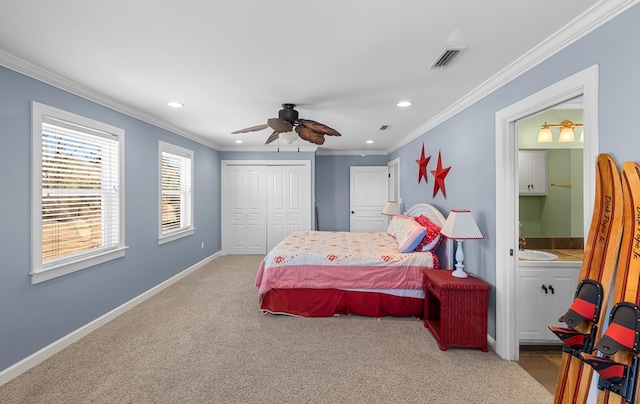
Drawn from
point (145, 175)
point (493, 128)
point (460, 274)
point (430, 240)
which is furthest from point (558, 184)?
point (145, 175)

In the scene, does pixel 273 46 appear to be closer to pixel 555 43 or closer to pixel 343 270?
pixel 555 43

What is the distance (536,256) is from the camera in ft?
9.12

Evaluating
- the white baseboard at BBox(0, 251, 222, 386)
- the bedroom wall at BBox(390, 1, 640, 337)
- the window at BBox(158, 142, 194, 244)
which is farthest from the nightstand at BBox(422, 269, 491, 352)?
the window at BBox(158, 142, 194, 244)

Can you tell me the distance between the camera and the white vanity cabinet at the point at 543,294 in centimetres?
247

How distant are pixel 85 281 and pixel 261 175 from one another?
3877 millimetres

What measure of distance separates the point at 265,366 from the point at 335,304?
1111 mm

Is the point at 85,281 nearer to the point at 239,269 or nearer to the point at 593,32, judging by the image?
the point at 239,269

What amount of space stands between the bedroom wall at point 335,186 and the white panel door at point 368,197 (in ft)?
0.45

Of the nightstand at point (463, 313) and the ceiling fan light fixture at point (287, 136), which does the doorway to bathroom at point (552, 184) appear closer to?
the nightstand at point (463, 313)

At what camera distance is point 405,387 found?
6.65ft

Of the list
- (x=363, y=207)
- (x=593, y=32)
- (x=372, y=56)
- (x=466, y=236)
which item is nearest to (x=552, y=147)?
(x=466, y=236)

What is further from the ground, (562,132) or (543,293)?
(562,132)

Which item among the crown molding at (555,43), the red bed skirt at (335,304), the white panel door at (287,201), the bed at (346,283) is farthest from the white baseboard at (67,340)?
the crown molding at (555,43)

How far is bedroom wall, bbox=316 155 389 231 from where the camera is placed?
6859 mm
